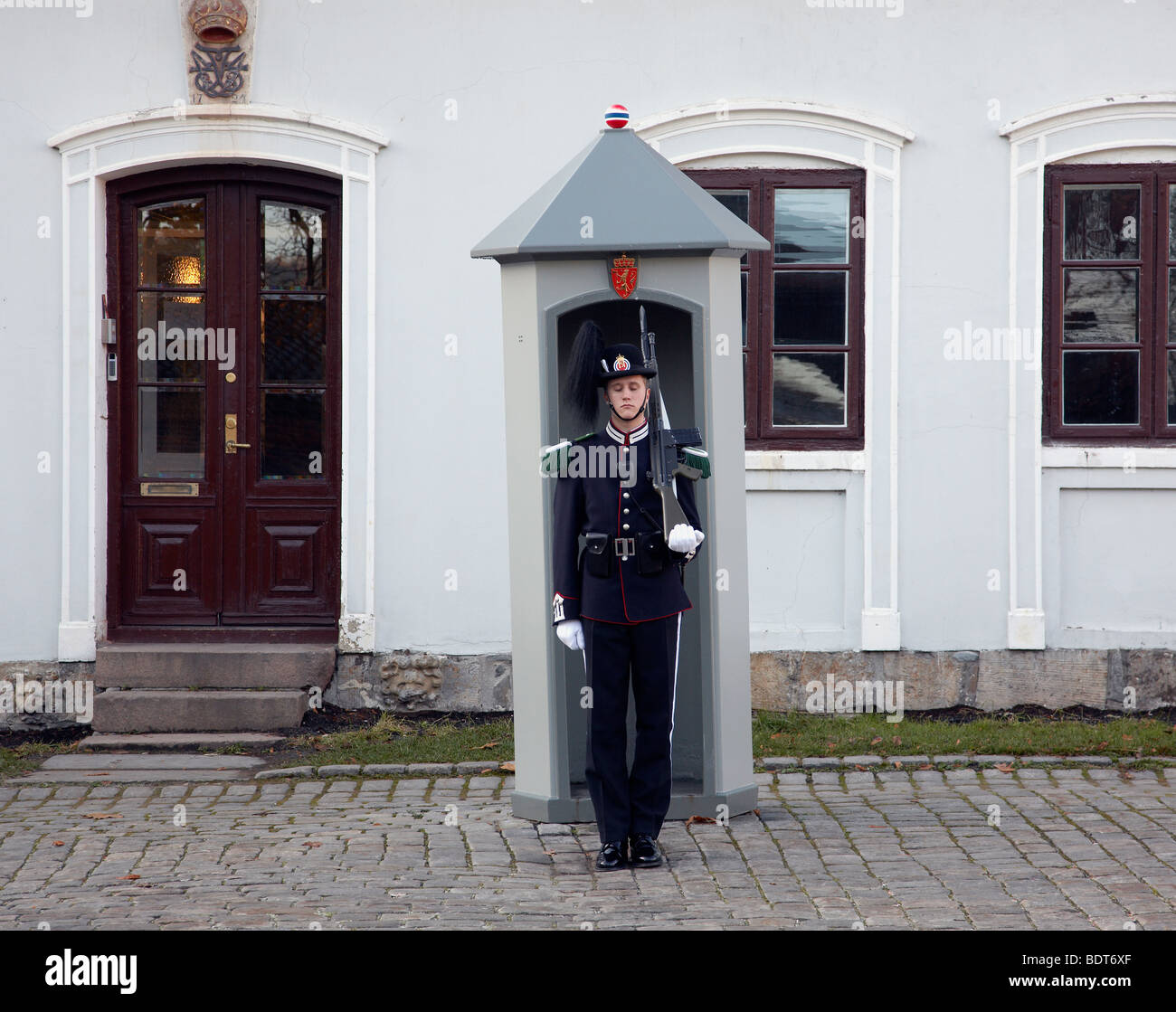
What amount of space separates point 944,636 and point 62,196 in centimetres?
589

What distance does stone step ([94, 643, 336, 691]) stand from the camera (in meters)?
8.30

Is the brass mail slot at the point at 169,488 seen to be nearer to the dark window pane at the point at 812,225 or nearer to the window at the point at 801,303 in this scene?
the window at the point at 801,303

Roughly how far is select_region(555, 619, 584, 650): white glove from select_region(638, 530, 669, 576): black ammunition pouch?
1.08 ft

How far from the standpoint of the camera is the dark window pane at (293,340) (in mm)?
8734

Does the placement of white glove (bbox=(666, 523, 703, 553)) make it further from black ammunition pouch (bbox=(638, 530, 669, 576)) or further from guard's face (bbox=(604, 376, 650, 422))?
guard's face (bbox=(604, 376, 650, 422))

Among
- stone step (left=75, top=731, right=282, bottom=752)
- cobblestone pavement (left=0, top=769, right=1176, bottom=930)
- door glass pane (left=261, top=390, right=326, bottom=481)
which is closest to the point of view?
cobblestone pavement (left=0, top=769, right=1176, bottom=930)

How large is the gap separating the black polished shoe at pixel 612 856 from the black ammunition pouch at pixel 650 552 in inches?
42.2

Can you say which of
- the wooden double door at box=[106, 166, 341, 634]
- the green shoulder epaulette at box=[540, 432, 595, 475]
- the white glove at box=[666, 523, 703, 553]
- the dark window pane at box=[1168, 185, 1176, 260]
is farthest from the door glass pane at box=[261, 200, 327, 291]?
the dark window pane at box=[1168, 185, 1176, 260]

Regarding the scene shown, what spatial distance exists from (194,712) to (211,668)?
317mm

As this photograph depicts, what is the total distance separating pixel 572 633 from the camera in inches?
218

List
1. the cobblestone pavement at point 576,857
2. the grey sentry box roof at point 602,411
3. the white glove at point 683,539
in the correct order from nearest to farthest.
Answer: the cobblestone pavement at point 576,857
the white glove at point 683,539
the grey sentry box roof at point 602,411

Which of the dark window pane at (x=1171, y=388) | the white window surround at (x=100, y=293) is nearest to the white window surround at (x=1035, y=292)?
the dark window pane at (x=1171, y=388)
